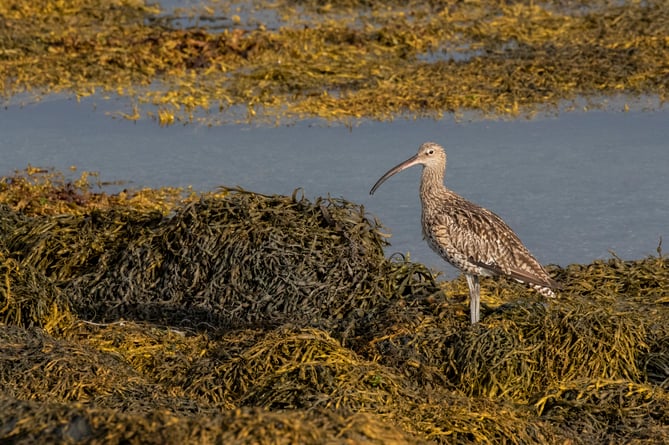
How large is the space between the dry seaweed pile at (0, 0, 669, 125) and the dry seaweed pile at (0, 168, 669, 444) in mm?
3872

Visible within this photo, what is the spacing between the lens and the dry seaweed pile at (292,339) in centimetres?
509

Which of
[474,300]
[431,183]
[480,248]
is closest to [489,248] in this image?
[480,248]

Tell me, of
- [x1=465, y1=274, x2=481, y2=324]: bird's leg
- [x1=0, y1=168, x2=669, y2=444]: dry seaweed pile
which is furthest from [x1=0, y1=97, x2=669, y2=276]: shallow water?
[x1=465, y1=274, x2=481, y2=324]: bird's leg

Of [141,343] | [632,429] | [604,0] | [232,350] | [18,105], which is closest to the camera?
[632,429]

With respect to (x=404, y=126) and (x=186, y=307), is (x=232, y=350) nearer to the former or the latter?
(x=186, y=307)

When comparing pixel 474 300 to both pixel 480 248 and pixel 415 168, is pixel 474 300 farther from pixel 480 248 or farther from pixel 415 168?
pixel 415 168

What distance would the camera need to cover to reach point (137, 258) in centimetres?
754

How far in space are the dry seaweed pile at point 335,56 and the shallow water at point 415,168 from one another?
0.43 m

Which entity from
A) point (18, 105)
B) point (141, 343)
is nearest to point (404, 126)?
point (18, 105)

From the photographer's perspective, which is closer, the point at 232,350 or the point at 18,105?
the point at 232,350

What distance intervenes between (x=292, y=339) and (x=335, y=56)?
735 centimetres

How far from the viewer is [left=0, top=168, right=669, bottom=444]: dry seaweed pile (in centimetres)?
509

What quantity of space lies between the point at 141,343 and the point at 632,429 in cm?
269

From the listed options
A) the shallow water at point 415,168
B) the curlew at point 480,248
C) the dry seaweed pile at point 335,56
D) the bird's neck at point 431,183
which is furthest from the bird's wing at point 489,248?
the dry seaweed pile at point 335,56
